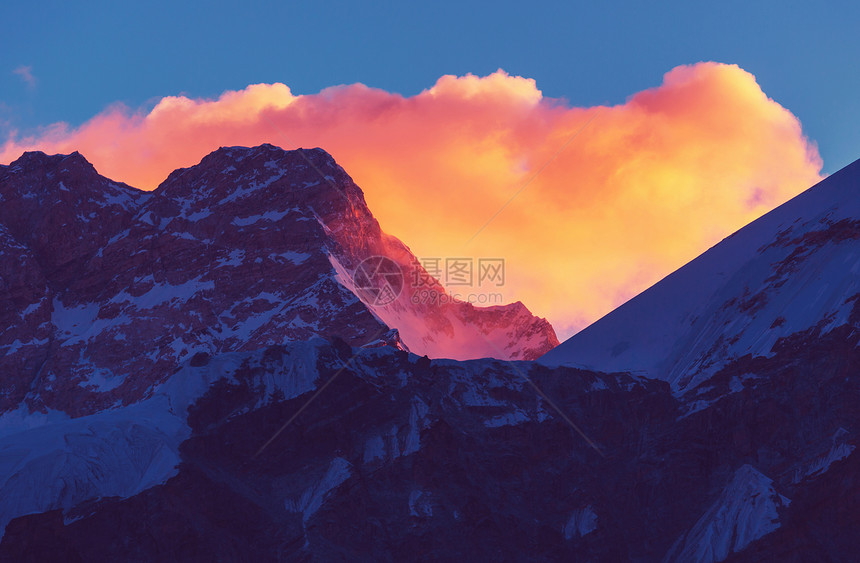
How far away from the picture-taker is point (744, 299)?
154875 mm

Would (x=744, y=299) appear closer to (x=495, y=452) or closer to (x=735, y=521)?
(x=495, y=452)

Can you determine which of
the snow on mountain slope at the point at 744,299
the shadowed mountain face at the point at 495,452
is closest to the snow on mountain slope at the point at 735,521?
the shadowed mountain face at the point at 495,452

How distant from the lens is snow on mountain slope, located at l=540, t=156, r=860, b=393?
5679 inches

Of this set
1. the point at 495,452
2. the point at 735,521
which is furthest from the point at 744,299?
the point at 735,521

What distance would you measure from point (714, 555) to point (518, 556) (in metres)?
19.3

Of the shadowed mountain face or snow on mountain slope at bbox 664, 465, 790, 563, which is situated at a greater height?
the shadowed mountain face

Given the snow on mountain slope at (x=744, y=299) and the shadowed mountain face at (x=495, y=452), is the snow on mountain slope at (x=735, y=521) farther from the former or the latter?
the snow on mountain slope at (x=744, y=299)

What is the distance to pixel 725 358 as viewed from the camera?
146 meters

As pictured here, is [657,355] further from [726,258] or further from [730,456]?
[730,456]

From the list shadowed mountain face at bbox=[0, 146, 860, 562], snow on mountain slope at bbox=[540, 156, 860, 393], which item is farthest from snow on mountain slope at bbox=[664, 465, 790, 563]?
snow on mountain slope at bbox=[540, 156, 860, 393]

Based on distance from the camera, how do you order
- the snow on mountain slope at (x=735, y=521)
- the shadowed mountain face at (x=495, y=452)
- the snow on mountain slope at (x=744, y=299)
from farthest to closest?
1. the snow on mountain slope at (x=744, y=299)
2. the snow on mountain slope at (x=735, y=521)
3. the shadowed mountain face at (x=495, y=452)

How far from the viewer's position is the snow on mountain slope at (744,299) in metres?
144

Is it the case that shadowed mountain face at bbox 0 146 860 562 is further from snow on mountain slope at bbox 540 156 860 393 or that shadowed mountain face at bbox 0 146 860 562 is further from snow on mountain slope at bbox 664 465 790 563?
snow on mountain slope at bbox 540 156 860 393

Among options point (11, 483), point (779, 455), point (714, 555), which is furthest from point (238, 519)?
point (779, 455)
